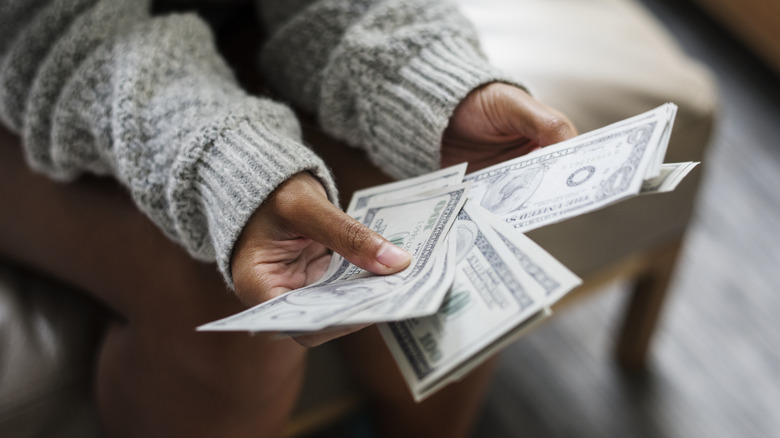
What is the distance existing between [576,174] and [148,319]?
396 millimetres

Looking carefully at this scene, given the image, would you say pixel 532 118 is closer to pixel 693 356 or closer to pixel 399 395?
pixel 399 395

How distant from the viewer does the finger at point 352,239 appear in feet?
1.36

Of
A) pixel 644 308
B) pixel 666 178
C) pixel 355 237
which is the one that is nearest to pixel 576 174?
pixel 666 178

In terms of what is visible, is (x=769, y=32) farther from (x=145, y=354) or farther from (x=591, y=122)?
(x=145, y=354)

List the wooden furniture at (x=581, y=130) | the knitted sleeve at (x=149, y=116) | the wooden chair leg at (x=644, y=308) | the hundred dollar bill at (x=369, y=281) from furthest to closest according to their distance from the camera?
the wooden chair leg at (x=644, y=308) → the wooden furniture at (x=581, y=130) → the knitted sleeve at (x=149, y=116) → the hundred dollar bill at (x=369, y=281)

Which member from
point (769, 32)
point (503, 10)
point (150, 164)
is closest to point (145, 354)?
point (150, 164)

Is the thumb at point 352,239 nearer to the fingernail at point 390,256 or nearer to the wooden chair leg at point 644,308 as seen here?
the fingernail at point 390,256

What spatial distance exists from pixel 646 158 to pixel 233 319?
0.29 meters

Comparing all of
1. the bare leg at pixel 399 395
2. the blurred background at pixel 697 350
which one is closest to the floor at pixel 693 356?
the blurred background at pixel 697 350

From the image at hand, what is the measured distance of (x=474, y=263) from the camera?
0.42 m

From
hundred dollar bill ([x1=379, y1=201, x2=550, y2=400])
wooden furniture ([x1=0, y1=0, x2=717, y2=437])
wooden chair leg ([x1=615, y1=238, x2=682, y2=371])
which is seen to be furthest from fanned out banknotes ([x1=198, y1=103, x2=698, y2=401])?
wooden chair leg ([x1=615, y1=238, x2=682, y2=371])

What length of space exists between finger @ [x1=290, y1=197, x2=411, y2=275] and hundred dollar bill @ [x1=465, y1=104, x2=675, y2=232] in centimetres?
9

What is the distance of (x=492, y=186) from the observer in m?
0.46

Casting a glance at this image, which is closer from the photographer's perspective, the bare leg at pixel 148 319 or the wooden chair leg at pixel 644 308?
the bare leg at pixel 148 319
